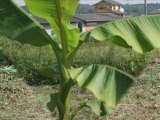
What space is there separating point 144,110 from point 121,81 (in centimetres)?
318

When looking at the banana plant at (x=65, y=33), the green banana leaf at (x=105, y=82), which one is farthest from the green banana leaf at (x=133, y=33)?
the green banana leaf at (x=105, y=82)

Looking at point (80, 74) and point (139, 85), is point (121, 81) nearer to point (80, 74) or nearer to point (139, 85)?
point (80, 74)

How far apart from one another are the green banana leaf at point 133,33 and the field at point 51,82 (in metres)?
2.00

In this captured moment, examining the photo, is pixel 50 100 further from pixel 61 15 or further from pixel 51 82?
pixel 51 82

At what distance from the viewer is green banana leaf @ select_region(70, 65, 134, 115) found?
335cm

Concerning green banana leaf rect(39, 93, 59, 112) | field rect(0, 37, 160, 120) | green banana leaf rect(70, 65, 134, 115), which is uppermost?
green banana leaf rect(70, 65, 134, 115)

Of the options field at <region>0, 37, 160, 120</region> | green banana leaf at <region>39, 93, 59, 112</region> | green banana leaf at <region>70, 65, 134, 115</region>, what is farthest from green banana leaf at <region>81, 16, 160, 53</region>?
field at <region>0, 37, 160, 120</region>

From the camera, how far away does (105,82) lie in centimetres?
358

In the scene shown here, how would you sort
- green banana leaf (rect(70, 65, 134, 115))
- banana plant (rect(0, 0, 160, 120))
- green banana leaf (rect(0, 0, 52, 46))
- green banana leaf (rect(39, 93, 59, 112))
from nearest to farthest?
green banana leaf (rect(70, 65, 134, 115)) → banana plant (rect(0, 0, 160, 120)) → green banana leaf (rect(39, 93, 59, 112)) → green banana leaf (rect(0, 0, 52, 46))

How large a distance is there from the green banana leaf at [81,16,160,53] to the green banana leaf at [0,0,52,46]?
0.48 m

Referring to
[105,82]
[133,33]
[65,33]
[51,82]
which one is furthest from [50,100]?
[51,82]

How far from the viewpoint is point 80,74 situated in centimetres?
378

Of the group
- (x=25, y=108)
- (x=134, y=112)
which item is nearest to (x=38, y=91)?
(x=25, y=108)

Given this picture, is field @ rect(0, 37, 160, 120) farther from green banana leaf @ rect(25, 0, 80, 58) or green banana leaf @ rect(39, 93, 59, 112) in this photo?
A: green banana leaf @ rect(25, 0, 80, 58)
